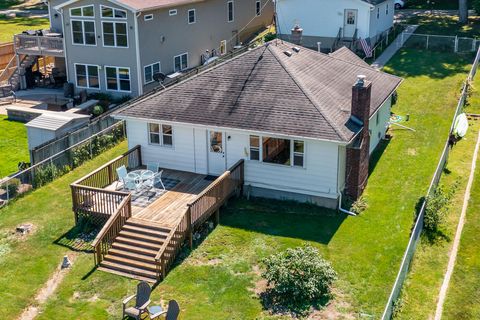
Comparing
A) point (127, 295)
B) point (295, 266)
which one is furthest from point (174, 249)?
point (295, 266)

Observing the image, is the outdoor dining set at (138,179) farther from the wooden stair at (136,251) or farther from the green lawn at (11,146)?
the green lawn at (11,146)

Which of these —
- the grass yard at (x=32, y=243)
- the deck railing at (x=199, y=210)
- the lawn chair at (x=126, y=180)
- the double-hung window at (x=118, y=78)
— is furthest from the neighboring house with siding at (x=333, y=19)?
the lawn chair at (x=126, y=180)

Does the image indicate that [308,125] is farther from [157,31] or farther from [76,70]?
[76,70]

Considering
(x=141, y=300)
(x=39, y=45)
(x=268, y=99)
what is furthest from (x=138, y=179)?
(x=39, y=45)

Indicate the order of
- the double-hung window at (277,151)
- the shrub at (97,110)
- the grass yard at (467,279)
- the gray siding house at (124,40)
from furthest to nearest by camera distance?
the gray siding house at (124,40)
the shrub at (97,110)
the double-hung window at (277,151)
the grass yard at (467,279)

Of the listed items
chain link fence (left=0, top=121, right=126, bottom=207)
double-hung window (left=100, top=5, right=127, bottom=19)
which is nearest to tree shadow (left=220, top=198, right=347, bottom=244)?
chain link fence (left=0, top=121, right=126, bottom=207)

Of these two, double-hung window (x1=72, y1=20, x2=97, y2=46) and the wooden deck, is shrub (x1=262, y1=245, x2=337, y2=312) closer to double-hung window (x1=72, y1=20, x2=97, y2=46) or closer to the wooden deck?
the wooden deck
